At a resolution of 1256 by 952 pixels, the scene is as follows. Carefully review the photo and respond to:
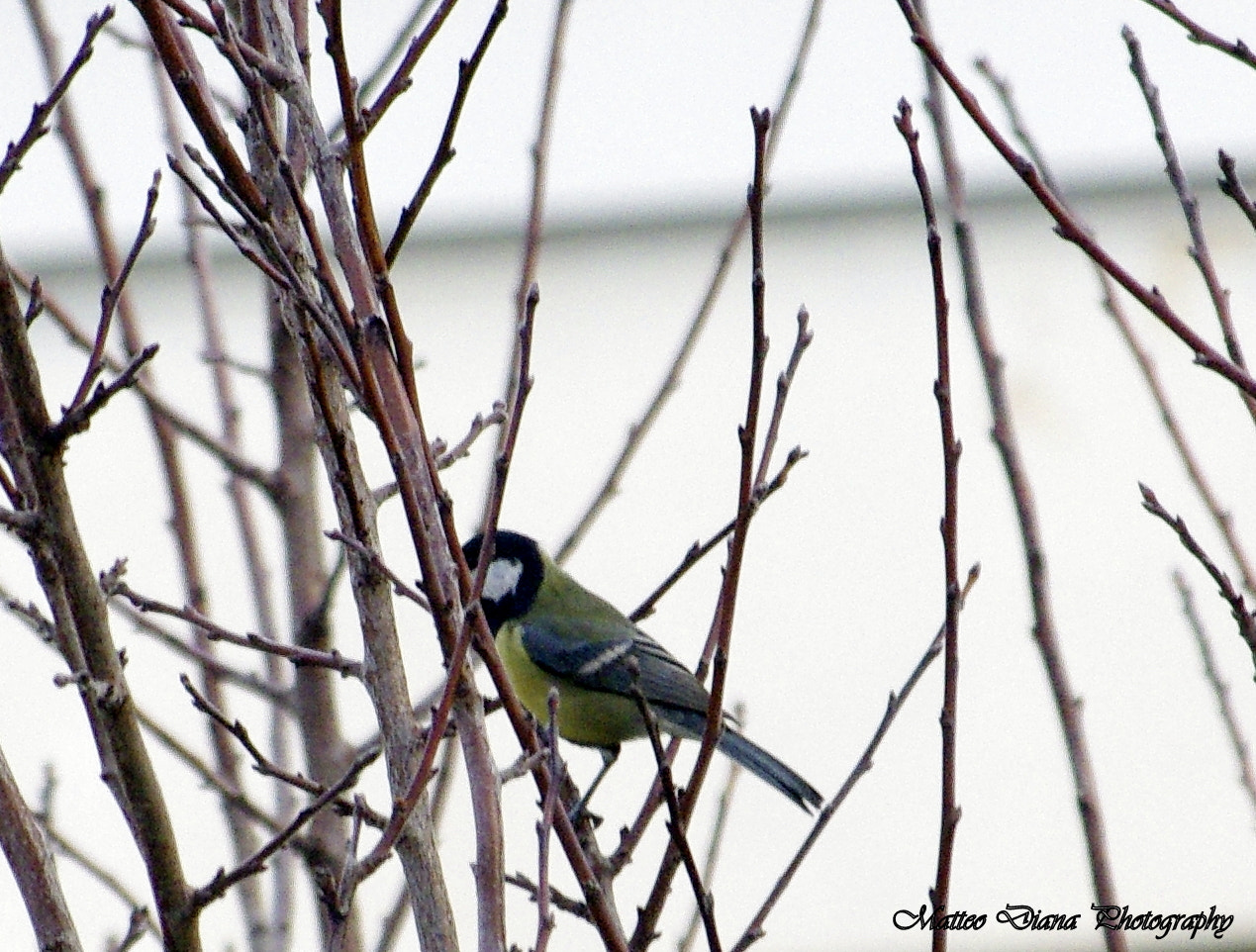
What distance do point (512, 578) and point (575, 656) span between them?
31 centimetres

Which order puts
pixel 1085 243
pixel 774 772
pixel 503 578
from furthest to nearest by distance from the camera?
pixel 503 578, pixel 774 772, pixel 1085 243

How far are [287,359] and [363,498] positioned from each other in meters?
0.97

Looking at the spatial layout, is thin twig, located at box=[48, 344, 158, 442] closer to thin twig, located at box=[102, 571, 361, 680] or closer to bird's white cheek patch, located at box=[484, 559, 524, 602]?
thin twig, located at box=[102, 571, 361, 680]

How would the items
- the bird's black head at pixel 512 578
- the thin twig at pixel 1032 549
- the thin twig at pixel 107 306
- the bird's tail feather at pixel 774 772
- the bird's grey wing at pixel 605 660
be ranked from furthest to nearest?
the bird's black head at pixel 512 578, the bird's grey wing at pixel 605 660, the bird's tail feather at pixel 774 772, the thin twig at pixel 1032 549, the thin twig at pixel 107 306

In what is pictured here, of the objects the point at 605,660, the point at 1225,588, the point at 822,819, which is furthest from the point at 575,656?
the point at 1225,588

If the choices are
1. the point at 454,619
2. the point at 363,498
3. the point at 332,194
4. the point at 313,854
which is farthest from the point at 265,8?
the point at 313,854

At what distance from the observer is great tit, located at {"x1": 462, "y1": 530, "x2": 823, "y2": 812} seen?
312 cm

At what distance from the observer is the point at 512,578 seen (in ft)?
11.9

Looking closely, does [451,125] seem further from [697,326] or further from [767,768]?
[767,768]

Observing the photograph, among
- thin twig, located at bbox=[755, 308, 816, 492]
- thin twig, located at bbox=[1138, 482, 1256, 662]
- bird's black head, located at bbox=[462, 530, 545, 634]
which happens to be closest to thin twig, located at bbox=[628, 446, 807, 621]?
thin twig, located at bbox=[755, 308, 816, 492]

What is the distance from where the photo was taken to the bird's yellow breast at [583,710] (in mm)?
3350

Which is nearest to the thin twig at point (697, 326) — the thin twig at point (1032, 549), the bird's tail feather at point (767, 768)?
the thin twig at point (1032, 549)

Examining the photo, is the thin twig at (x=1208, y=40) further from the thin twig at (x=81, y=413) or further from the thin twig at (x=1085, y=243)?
the thin twig at (x=81, y=413)

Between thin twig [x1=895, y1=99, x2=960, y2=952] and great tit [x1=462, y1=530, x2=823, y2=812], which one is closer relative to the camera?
thin twig [x1=895, y1=99, x2=960, y2=952]
